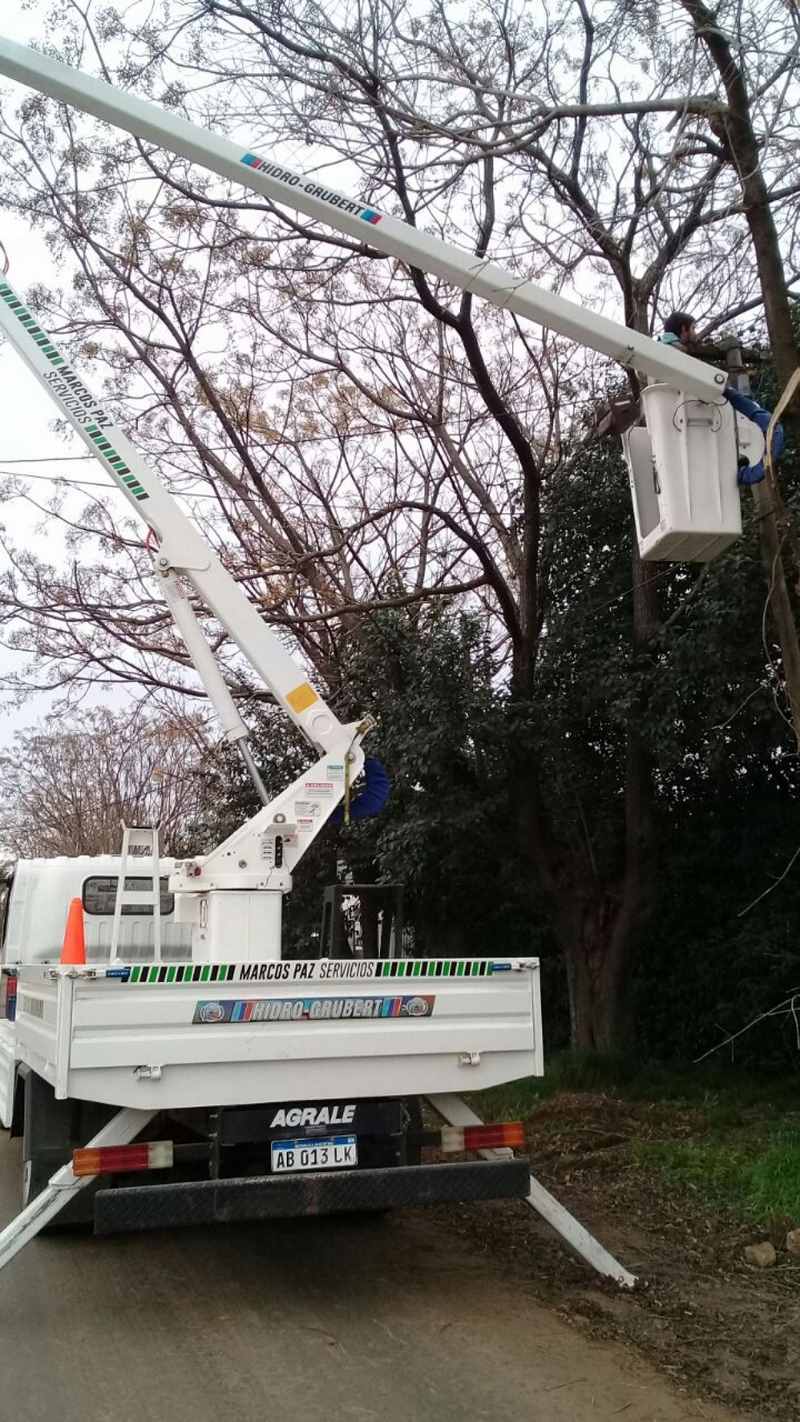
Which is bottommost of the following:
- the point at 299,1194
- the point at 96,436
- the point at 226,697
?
the point at 299,1194

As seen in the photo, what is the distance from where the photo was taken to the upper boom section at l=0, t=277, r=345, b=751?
746 cm

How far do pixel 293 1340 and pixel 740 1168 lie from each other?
401cm

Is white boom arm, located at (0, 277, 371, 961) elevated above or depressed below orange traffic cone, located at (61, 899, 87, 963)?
above

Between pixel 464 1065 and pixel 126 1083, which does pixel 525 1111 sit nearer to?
pixel 464 1065

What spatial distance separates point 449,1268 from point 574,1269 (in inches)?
26.3

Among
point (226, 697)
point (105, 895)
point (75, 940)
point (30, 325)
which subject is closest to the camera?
point (75, 940)

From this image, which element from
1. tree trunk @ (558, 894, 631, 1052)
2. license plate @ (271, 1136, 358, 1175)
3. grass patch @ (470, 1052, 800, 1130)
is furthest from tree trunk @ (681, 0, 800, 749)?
tree trunk @ (558, 894, 631, 1052)

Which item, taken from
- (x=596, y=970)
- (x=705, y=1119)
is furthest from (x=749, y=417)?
(x=596, y=970)

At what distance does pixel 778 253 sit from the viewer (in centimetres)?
773

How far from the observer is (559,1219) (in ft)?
19.2

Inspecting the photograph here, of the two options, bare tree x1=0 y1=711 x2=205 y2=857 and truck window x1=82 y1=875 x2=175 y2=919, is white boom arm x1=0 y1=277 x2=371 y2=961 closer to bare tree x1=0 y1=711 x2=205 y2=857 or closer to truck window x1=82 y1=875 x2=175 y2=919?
truck window x1=82 y1=875 x2=175 y2=919

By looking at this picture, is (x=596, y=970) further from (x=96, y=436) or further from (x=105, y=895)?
(x=96, y=436)

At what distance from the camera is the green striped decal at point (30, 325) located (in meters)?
7.85

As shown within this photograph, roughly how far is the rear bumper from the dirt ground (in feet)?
2.29
